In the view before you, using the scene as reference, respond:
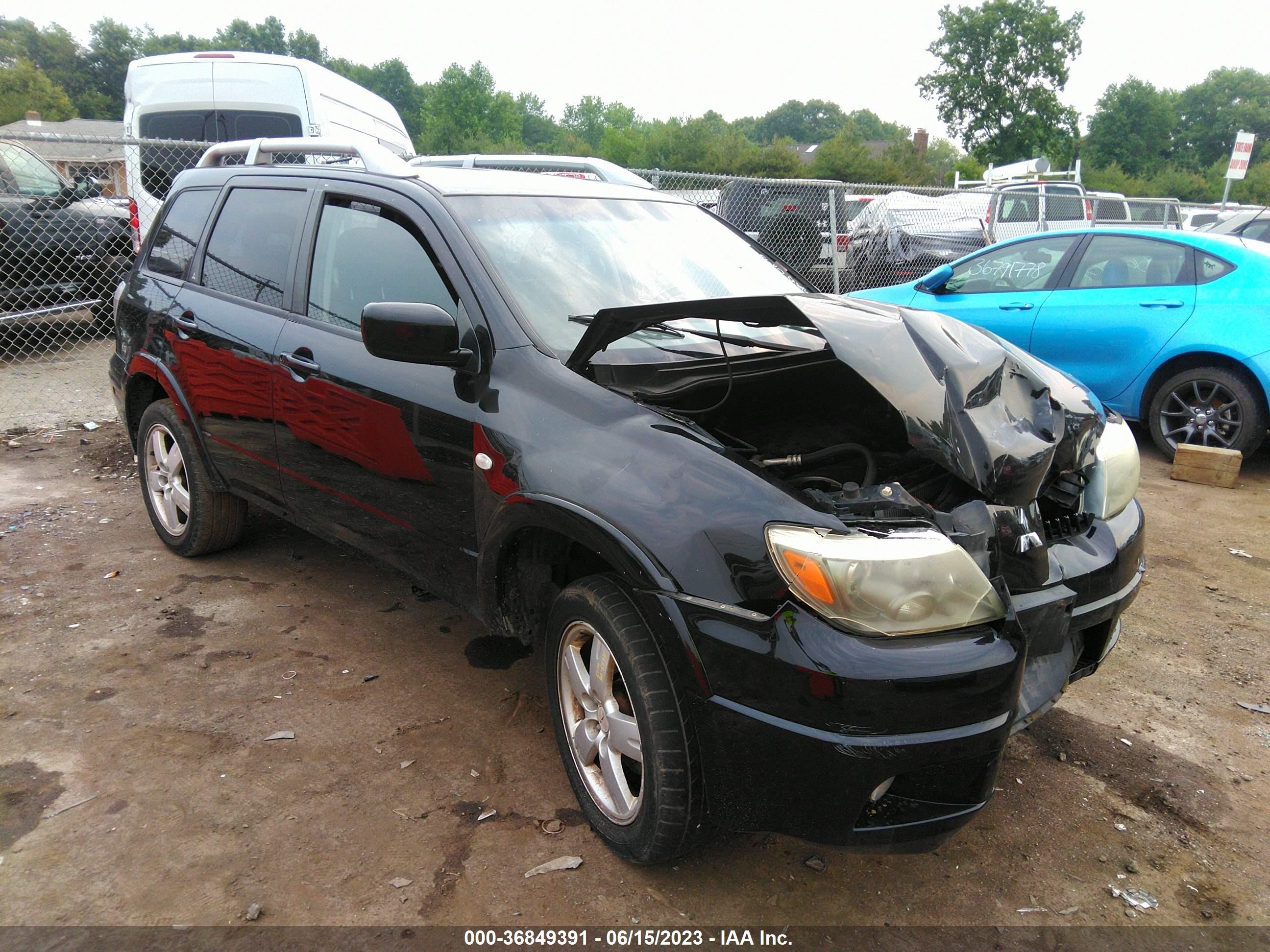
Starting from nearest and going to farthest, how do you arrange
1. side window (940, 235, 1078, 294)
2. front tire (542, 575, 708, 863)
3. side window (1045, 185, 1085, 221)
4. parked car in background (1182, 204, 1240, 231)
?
front tire (542, 575, 708, 863) < side window (940, 235, 1078, 294) < side window (1045, 185, 1085, 221) < parked car in background (1182, 204, 1240, 231)

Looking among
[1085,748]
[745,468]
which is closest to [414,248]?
[745,468]

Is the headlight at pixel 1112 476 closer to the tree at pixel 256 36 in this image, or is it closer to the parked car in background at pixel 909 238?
the parked car in background at pixel 909 238

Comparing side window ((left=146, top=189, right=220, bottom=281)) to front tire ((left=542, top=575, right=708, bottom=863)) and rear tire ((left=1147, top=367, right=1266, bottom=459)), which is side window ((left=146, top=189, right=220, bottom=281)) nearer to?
front tire ((left=542, top=575, right=708, bottom=863))

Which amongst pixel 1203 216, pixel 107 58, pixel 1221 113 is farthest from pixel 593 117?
pixel 1203 216

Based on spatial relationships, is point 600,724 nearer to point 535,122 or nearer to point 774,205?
point 774,205

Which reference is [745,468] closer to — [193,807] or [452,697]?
[452,697]

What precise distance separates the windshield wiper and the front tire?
3.06 ft

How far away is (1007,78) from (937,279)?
1616 inches

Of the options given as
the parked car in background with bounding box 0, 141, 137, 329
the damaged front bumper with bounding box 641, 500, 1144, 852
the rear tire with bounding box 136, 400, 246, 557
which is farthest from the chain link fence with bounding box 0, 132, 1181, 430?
the damaged front bumper with bounding box 641, 500, 1144, 852

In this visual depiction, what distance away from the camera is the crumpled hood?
231 cm

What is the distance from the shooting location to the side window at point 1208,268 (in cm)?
594

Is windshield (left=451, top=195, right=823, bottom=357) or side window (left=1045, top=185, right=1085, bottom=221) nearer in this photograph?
windshield (left=451, top=195, right=823, bottom=357)

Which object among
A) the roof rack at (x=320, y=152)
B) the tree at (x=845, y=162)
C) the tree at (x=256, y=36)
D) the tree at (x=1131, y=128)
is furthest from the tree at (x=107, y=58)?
the roof rack at (x=320, y=152)

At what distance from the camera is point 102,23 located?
80.8m
